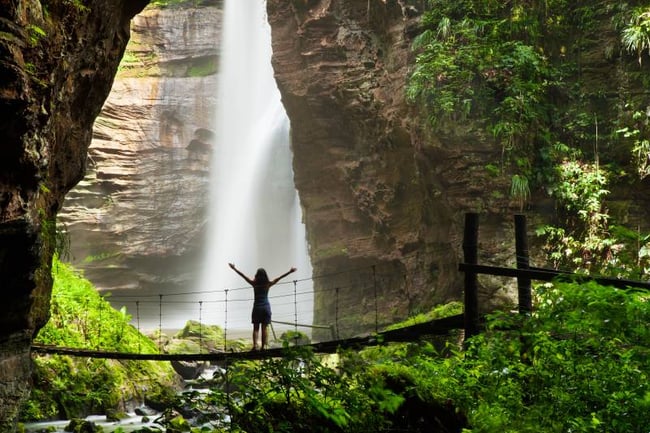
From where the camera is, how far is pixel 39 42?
4.01m

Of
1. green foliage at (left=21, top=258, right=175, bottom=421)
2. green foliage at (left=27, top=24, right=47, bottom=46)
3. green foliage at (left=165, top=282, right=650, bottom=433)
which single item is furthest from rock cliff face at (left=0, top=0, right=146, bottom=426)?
green foliage at (left=21, top=258, right=175, bottom=421)

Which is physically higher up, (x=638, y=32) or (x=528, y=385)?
(x=638, y=32)

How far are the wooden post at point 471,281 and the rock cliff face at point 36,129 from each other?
132 inches

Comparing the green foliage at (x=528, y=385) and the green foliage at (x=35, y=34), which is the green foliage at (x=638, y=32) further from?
the green foliage at (x=35, y=34)

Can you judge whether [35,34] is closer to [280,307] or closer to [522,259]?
[522,259]

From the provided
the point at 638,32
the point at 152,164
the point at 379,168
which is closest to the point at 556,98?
the point at 638,32

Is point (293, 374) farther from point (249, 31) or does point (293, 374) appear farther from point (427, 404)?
point (249, 31)

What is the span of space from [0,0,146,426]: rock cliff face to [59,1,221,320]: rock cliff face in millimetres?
16730

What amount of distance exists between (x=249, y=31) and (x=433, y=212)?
2067 centimetres

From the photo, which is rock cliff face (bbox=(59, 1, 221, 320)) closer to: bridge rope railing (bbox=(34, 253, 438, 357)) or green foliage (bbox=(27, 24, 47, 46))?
bridge rope railing (bbox=(34, 253, 438, 357))

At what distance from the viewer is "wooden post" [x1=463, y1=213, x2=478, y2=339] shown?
4.31 m

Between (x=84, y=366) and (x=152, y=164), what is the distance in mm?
16368

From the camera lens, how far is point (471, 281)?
4398 millimetres

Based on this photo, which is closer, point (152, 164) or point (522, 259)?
point (522, 259)
